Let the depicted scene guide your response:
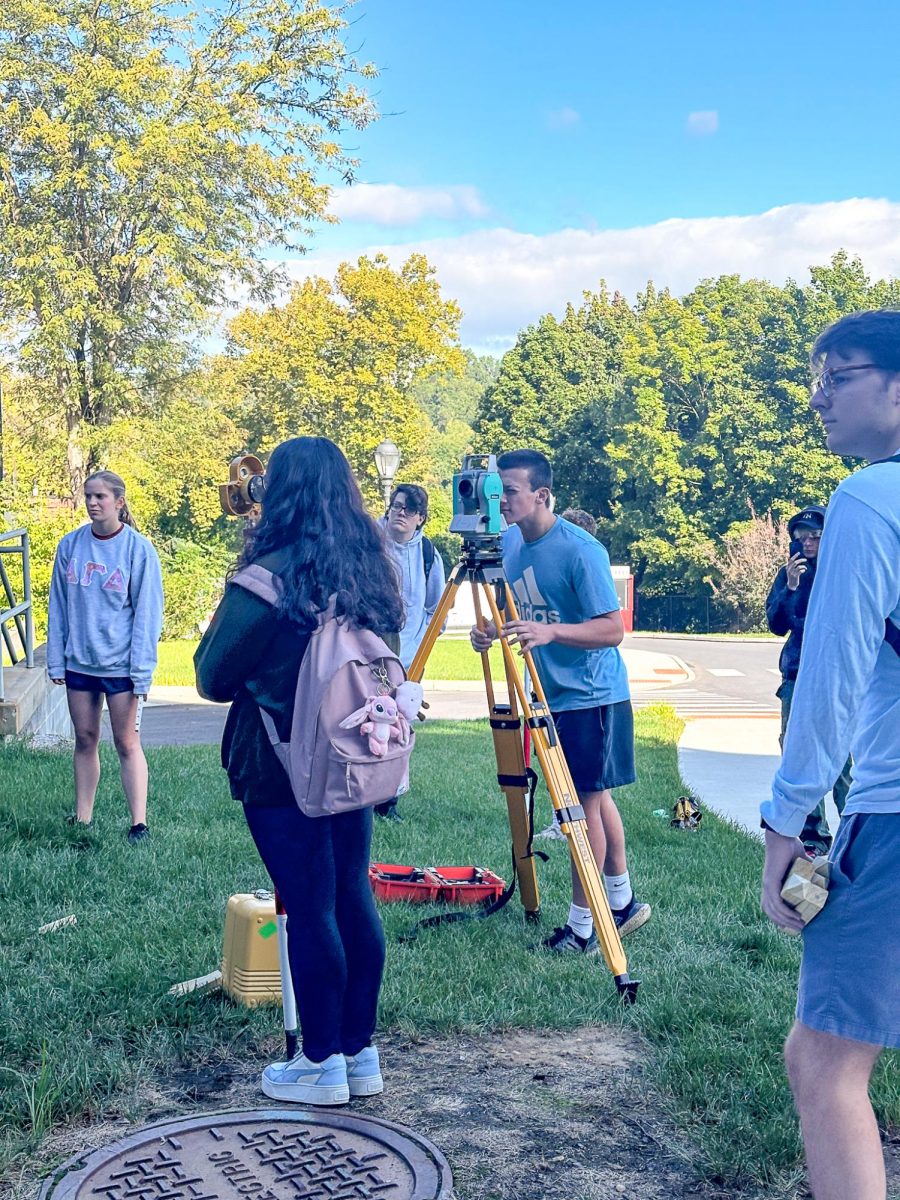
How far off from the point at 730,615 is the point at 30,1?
31.3 m

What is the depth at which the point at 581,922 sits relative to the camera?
4961 mm

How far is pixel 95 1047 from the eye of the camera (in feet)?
12.6

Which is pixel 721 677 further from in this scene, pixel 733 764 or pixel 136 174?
pixel 136 174

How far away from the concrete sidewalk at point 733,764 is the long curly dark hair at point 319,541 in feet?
13.1

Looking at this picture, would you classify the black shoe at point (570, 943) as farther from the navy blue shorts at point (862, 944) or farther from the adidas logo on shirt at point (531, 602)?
the navy blue shorts at point (862, 944)

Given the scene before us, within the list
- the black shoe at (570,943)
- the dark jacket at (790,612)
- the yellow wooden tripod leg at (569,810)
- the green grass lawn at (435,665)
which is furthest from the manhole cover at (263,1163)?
the green grass lawn at (435,665)

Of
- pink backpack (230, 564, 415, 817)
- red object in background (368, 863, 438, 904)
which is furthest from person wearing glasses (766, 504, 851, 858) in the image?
pink backpack (230, 564, 415, 817)

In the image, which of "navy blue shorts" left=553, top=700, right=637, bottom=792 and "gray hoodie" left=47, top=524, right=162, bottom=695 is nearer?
"navy blue shorts" left=553, top=700, right=637, bottom=792

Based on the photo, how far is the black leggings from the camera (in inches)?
138

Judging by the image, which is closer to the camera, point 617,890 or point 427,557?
point 617,890

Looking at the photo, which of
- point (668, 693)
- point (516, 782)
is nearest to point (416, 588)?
point (516, 782)

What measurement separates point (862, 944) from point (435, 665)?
23.0 metres

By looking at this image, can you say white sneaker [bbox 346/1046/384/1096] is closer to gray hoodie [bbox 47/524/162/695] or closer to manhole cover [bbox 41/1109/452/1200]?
manhole cover [bbox 41/1109/452/1200]

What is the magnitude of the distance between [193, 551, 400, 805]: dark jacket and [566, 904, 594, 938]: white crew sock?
1.91 m
